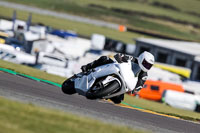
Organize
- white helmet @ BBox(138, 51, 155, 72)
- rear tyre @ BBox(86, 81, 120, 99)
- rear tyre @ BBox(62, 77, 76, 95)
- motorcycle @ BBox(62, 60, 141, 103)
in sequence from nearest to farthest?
rear tyre @ BBox(86, 81, 120, 99), motorcycle @ BBox(62, 60, 141, 103), white helmet @ BBox(138, 51, 155, 72), rear tyre @ BBox(62, 77, 76, 95)

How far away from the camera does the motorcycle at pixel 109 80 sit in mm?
9945

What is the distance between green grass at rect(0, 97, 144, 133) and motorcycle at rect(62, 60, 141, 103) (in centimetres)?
225

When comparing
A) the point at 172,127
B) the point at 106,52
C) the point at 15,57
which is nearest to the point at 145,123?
the point at 172,127

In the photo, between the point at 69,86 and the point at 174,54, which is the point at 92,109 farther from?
the point at 174,54

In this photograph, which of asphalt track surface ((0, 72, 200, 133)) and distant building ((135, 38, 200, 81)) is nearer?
asphalt track surface ((0, 72, 200, 133))

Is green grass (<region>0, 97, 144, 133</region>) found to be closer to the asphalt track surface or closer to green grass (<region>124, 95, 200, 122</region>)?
the asphalt track surface

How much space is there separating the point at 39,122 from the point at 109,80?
367 centimetres

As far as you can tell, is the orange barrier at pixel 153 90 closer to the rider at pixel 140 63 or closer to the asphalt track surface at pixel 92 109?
the asphalt track surface at pixel 92 109

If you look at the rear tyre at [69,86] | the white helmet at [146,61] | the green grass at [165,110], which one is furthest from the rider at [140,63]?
the green grass at [165,110]

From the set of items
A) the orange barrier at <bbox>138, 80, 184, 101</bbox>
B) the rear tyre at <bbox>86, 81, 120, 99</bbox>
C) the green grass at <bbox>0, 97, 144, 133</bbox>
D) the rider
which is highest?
the rider

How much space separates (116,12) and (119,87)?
3207 inches

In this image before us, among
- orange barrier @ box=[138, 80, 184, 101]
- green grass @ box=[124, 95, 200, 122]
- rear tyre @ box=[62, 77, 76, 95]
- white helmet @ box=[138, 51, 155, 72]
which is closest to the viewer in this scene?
white helmet @ box=[138, 51, 155, 72]

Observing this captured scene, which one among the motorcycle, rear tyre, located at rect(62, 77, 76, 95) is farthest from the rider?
rear tyre, located at rect(62, 77, 76, 95)

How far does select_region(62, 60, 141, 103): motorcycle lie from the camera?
9945mm
